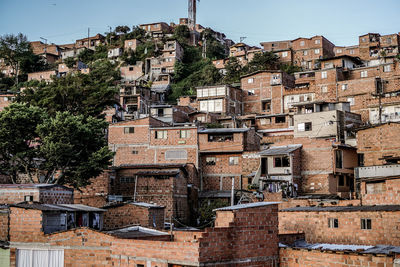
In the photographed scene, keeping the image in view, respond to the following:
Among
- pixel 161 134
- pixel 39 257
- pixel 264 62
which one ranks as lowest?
pixel 39 257

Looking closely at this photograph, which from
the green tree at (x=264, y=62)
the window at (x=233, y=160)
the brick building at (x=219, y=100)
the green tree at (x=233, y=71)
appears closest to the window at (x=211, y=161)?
the window at (x=233, y=160)

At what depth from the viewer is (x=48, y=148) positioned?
29281 millimetres

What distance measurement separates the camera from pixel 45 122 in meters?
30.6

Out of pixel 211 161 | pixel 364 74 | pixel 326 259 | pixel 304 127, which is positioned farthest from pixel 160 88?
pixel 326 259

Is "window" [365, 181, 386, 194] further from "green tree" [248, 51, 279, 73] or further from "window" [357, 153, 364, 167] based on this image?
"green tree" [248, 51, 279, 73]

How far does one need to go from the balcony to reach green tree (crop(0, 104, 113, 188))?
15.8 m

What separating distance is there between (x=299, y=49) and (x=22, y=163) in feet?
160

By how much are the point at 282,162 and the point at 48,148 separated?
16.5m

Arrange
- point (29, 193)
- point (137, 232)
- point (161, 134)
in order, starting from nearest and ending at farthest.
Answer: point (137, 232) < point (29, 193) < point (161, 134)

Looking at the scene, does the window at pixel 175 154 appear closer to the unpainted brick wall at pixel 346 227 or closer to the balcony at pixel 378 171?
the balcony at pixel 378 171

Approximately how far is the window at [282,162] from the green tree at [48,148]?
1230 cm

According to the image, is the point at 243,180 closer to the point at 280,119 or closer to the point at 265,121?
the point at 280,119

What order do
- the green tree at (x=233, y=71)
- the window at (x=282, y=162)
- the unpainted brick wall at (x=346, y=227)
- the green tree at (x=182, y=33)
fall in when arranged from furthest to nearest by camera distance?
1. the green tree at (x=182, y=33)
2. the green tree at (x=233, y=71)
3. the window at (x=282, y=162)
4. the unpainted brick wall at (x=346, y=227)

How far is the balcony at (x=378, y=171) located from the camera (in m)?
25.9
